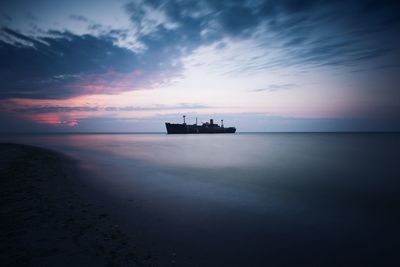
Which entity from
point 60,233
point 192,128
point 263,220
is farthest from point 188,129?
point 60,233

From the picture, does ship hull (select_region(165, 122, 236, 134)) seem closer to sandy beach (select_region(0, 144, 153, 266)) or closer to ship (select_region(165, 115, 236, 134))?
ship (select_region(165, 115, 236, 134))

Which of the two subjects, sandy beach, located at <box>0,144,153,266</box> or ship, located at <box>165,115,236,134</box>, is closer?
sandy beach, located at <box>0,144,153,266</box>

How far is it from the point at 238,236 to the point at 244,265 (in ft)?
4.49

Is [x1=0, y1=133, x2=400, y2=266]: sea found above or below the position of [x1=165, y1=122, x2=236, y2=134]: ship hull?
below

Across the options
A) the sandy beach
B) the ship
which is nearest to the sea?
the sandy beach

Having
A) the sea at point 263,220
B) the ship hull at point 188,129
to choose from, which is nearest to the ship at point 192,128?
the ship hull at point 188,129

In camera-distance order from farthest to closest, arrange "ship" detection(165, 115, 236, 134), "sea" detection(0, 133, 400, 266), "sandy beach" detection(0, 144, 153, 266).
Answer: "ship" detection(165, 115, 236, 134) → "sea" detection(0, 133, 400, 266) → "sandy beach" detection(0, 144, 153, 266)

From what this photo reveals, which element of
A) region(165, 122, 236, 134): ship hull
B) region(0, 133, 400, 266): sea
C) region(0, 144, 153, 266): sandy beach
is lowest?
region(0, 133, 400, 266): sea

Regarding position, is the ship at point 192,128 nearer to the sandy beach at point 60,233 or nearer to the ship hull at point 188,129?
A: the ship hull at point 188,129

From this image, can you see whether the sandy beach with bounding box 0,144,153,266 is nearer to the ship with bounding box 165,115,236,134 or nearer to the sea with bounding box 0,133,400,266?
the sea with bounding box 0,133,400,266

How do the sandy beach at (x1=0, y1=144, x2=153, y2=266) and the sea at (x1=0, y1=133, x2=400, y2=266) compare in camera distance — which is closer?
the sandy beach at (x1=0, y1=144, x2=153, y2=266)

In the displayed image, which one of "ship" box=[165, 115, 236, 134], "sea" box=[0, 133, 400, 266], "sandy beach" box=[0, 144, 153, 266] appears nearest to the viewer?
"sandy beach" box=[0, 144, 153, 266]

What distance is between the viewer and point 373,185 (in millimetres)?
13344

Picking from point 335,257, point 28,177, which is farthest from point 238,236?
point 28,177
